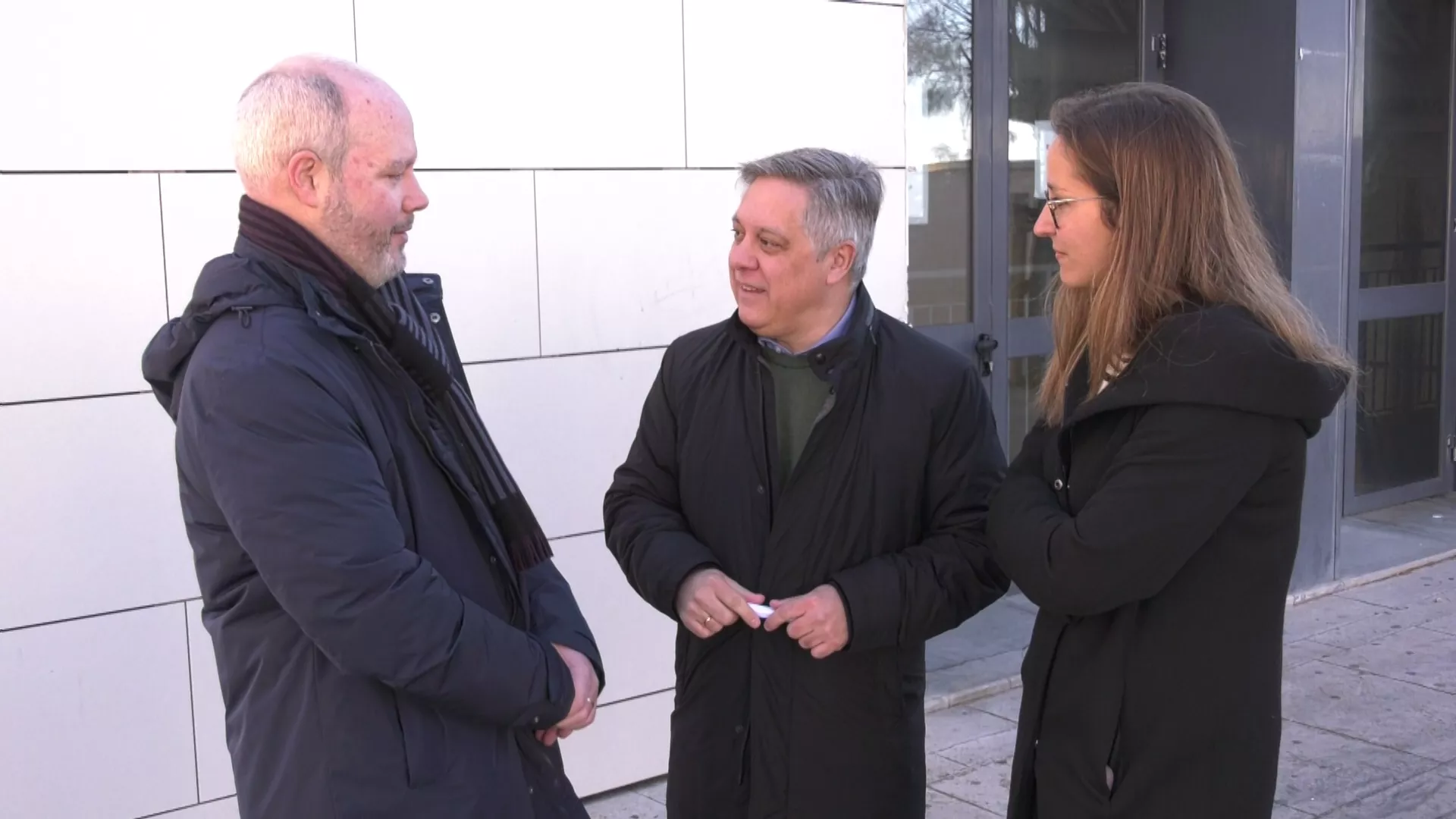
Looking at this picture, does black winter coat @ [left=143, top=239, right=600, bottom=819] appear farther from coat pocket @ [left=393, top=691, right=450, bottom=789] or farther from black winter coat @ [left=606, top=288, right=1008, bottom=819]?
black winter coat @ [left=606, top=288, right=1008, bottom=819]

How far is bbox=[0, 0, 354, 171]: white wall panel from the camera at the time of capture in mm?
3078

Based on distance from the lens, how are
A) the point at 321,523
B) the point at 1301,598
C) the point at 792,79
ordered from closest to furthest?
1. the point at 321,523
2. the point at 792,79
3. the point at 1301,598

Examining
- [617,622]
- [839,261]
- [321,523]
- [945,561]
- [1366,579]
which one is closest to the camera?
[321,523]

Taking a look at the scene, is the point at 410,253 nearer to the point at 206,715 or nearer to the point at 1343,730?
the point at 206,715

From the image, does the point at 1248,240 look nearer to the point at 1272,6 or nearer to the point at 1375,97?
the point at 1272,6

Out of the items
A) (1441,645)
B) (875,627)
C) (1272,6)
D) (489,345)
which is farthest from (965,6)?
(875,627)

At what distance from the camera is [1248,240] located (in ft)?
7.09

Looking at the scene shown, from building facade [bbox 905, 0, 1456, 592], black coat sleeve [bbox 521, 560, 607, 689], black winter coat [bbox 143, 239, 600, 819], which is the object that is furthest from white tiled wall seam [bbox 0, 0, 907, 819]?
black coat sleeve [bbox 521, 560, 607, 689]

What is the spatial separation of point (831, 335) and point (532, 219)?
1.49 meters

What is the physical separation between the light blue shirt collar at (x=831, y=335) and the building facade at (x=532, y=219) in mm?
1366

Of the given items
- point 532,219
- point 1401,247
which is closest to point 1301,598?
point 1401,247

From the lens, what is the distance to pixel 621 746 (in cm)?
418

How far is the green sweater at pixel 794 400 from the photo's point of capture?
258 cm

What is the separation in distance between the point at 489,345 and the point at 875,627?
1795mm
